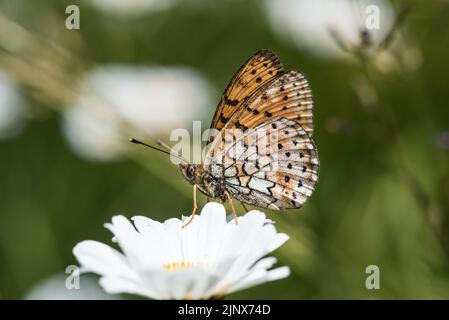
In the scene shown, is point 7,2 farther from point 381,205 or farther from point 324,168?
point 381,205

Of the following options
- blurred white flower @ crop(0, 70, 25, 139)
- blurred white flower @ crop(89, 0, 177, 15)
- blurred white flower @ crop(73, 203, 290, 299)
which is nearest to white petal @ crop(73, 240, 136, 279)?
blurred white flower @ crop(73, 203, 290, 299)

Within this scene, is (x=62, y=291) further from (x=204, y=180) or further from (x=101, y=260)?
(x=101, y=260)

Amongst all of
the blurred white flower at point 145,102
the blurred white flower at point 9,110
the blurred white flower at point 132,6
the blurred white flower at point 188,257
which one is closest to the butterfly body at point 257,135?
the blurred white flower at point 188,257

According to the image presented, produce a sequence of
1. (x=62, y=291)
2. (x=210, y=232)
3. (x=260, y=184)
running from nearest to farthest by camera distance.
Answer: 1. (x=210, y=232)
2. (x=260, y=184)
3. (x=62, y=291)

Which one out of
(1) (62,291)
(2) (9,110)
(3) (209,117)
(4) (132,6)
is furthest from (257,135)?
(4) (132,6)

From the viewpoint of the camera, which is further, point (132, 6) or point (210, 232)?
point (132, 6)

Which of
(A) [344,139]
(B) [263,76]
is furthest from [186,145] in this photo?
(A) [344,139]

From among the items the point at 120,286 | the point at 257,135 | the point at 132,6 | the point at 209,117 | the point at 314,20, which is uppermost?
the point at 132,6
